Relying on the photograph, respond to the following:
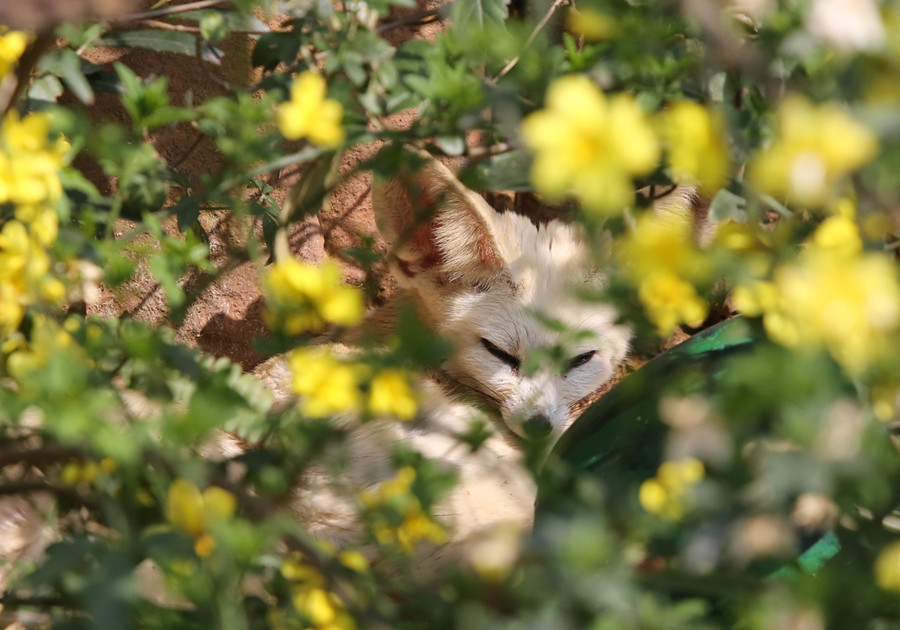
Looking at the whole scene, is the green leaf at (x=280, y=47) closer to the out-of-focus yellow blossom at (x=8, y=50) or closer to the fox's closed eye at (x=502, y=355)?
the out-of-focus yellow blossom at (x=8, y=50)

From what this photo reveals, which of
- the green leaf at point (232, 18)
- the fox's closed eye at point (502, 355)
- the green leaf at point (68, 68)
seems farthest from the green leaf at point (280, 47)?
the fox's closed eye at point (502, 355)

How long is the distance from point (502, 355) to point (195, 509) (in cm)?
198

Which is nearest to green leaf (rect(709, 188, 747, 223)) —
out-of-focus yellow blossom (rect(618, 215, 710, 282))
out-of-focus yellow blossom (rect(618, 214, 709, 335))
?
out-of-focus yellow blossom (rect(618, 214, 709, 335))

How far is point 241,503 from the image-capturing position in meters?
1.11

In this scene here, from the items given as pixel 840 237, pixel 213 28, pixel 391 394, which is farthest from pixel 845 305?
pixel 213 28

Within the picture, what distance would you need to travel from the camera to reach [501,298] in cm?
297

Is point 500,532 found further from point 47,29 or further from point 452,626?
point 47,29

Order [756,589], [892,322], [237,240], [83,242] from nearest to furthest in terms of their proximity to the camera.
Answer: [892,322] → [756,589] → [83,242] → [237,240]

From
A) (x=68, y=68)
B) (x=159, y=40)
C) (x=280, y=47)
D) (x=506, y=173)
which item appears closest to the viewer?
(x=506, y=173)

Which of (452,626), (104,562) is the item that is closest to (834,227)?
(452,626)

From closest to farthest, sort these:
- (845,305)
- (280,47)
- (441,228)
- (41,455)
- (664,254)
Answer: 1. (845,305)
2. (664,254)
3. (41,455)
4. (280,47)
5. (441,228)

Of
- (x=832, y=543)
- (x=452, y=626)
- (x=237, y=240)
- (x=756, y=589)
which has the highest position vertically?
(x=756, y=589)

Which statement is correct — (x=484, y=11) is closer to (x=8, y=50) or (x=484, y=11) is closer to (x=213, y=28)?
(x=213, y=28)

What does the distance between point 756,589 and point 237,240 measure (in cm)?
298
